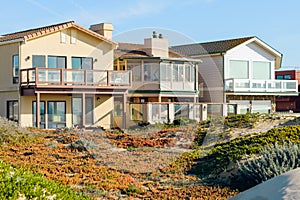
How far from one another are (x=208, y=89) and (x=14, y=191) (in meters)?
33.4

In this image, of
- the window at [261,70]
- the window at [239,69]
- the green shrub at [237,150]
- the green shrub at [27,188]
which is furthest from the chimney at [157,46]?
the green shrub at [27,188]

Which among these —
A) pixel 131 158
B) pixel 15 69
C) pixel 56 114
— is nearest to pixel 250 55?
pixel 56 114

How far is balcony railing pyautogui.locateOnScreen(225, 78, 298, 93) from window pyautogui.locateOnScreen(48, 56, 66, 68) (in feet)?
47.8

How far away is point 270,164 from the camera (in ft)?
40.4

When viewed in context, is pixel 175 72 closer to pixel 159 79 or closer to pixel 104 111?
pixel 159 79

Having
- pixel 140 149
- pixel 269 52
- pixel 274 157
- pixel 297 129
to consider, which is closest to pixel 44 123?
pixel 140 149

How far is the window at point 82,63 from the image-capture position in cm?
3123

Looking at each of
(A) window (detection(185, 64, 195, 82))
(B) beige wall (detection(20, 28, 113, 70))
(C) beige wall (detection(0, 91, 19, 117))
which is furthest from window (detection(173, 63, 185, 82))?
(C) beige wall (detection(0, 91, 19, 117))

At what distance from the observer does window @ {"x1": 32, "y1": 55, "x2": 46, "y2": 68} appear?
97.1 ft

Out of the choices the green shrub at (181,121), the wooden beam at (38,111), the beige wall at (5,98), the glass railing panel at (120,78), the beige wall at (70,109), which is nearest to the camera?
the wooden beam at (38,111)

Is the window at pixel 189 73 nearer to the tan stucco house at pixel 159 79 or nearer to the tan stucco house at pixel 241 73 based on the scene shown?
the tan stucco house at pixel 159 79

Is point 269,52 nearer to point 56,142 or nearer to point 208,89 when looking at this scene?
point 208,89

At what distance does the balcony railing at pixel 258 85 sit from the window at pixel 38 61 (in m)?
15.8

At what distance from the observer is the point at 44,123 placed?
28.9m
